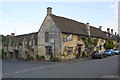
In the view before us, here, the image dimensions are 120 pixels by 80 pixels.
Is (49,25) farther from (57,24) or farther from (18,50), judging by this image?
(18,50)

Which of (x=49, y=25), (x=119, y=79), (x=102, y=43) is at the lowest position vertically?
(x=119, y=79)

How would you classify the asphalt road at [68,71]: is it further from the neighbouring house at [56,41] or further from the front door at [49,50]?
the front door at [49,50]

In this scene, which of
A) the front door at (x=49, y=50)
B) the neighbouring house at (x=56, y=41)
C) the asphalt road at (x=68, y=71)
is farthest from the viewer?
the front door at (x=49, y=50)

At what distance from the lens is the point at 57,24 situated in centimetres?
3025

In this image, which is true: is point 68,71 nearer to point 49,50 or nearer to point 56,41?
point 56,41

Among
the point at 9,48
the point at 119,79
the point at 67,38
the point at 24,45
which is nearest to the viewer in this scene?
the point at 119,79

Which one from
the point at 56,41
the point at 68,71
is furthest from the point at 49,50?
the point at 68,71

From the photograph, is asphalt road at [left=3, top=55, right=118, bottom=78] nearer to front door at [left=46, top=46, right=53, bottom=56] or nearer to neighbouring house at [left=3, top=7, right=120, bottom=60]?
neighbouring house at [left=3, top=7, right=120, bottom=60]

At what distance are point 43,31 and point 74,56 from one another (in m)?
7.66

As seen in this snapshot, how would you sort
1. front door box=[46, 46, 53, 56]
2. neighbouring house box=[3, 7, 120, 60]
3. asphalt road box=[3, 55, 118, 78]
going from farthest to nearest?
1. front door box=[46, 46, 53, 56]
2. neighbouring house box=[3, 7, 120, 60]
3. asphalt road box=[3, 55, 118, 78]

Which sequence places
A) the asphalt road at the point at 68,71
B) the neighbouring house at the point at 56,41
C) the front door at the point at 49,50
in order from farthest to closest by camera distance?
1. the front door at the point at 49,50
2. the neighbouring house at the point at 56,41
3. the asphalt road at the point at 68,71

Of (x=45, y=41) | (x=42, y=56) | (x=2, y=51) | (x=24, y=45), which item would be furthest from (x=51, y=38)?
(x=2, y=51)

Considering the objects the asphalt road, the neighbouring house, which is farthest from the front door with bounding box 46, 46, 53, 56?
the asphalt road

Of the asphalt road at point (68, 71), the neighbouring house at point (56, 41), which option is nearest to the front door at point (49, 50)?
the neighbouring house at point (56, 41)
